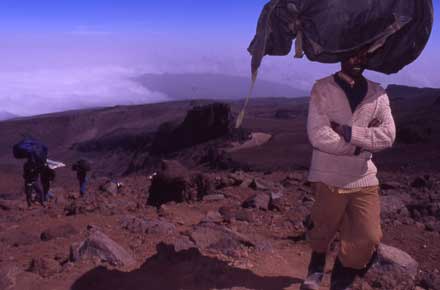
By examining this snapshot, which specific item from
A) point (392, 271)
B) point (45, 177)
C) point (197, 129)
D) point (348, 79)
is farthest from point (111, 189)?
point (197, 129)

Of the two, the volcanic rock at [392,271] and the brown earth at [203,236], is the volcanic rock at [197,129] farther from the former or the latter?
the volcanic rock at [392,271]

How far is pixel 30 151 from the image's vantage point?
31.8ft

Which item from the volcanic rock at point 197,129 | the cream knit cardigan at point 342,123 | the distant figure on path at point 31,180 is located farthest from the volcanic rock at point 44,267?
the volcanic rock at point 197,129

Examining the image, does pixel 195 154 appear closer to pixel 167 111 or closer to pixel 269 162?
pixel 269 162

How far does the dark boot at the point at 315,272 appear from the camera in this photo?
3.62m

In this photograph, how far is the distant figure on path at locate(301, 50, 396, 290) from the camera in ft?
11.2

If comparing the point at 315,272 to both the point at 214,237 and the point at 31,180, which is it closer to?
the point at 214,237

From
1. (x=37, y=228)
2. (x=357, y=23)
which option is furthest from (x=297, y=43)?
(x=37, y=228)

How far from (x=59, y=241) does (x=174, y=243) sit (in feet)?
4.84

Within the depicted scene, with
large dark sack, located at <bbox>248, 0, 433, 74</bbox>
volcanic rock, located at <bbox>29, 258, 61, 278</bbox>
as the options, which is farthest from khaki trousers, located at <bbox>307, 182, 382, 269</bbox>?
volcanic rock, located at <bbox>29, 258, 61, 278</bbox>

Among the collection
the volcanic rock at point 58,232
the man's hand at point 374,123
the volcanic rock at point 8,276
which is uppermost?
the man's hand at point 374,123

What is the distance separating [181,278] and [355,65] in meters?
2.35

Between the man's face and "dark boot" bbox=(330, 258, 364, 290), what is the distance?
1353mm

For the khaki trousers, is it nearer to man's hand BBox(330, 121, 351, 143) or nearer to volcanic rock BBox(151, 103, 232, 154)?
man's hand BBox(330, 121, 351, 143)
